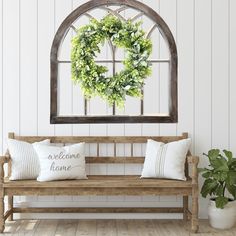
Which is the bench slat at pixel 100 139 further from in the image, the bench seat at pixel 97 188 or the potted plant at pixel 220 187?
the bench seat at pixel 97 188

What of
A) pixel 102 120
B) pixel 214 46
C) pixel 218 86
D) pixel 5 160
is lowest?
pixel 5 160

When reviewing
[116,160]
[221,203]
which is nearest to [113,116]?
→ [116,160]

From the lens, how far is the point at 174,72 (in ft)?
17.8

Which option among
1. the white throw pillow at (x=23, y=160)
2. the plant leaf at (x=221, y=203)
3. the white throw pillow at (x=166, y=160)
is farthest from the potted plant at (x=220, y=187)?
the white throw pillow at (x=23, y=160)

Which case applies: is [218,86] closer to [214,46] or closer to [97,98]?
[214,46]

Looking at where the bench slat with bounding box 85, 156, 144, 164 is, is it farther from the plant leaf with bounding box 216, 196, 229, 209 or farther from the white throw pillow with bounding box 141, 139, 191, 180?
the plant leaf with bounding box 216, 196, 229, 209

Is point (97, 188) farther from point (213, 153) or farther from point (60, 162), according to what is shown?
point (213, 153)

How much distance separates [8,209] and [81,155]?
3.24 feet

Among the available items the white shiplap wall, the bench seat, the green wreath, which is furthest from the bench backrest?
the bench seat

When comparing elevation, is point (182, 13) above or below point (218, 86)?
above

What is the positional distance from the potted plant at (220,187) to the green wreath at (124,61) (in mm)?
1059

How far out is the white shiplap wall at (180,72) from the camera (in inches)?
213

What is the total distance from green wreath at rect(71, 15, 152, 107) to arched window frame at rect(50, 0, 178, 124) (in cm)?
15

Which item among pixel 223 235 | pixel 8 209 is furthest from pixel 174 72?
pixel 8 209
